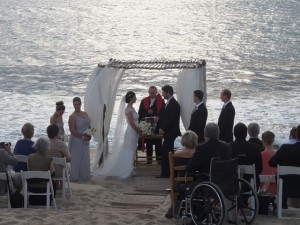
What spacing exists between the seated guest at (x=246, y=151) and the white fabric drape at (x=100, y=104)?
4663 mm

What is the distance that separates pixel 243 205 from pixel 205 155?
2.52 feet

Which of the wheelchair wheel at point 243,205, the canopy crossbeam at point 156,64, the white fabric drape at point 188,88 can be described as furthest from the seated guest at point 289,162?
the canopy crossbeam at point 156,64

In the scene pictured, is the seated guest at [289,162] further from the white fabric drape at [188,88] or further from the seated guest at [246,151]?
the white fabric drape at [188,88]

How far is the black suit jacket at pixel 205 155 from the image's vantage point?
990cm

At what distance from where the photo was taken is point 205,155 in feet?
32.5

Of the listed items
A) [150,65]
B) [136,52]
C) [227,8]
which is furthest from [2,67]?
[227,8]

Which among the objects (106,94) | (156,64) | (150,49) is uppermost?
(150,49)

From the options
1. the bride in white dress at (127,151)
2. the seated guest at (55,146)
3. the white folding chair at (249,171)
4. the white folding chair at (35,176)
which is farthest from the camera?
the bride in white dress at (127,151)

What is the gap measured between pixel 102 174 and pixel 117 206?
274 cm

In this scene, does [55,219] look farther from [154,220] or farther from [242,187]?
[242,187]

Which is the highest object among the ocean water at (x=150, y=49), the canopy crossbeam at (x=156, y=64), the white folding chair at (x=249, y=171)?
the ocean water at (x=150, y=49)

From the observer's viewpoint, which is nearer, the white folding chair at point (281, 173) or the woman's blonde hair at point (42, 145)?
the white folding chair at point (281, 173)

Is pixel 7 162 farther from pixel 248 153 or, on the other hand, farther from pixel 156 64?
pixel 156 64

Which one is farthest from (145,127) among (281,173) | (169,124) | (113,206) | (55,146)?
(281,173)
